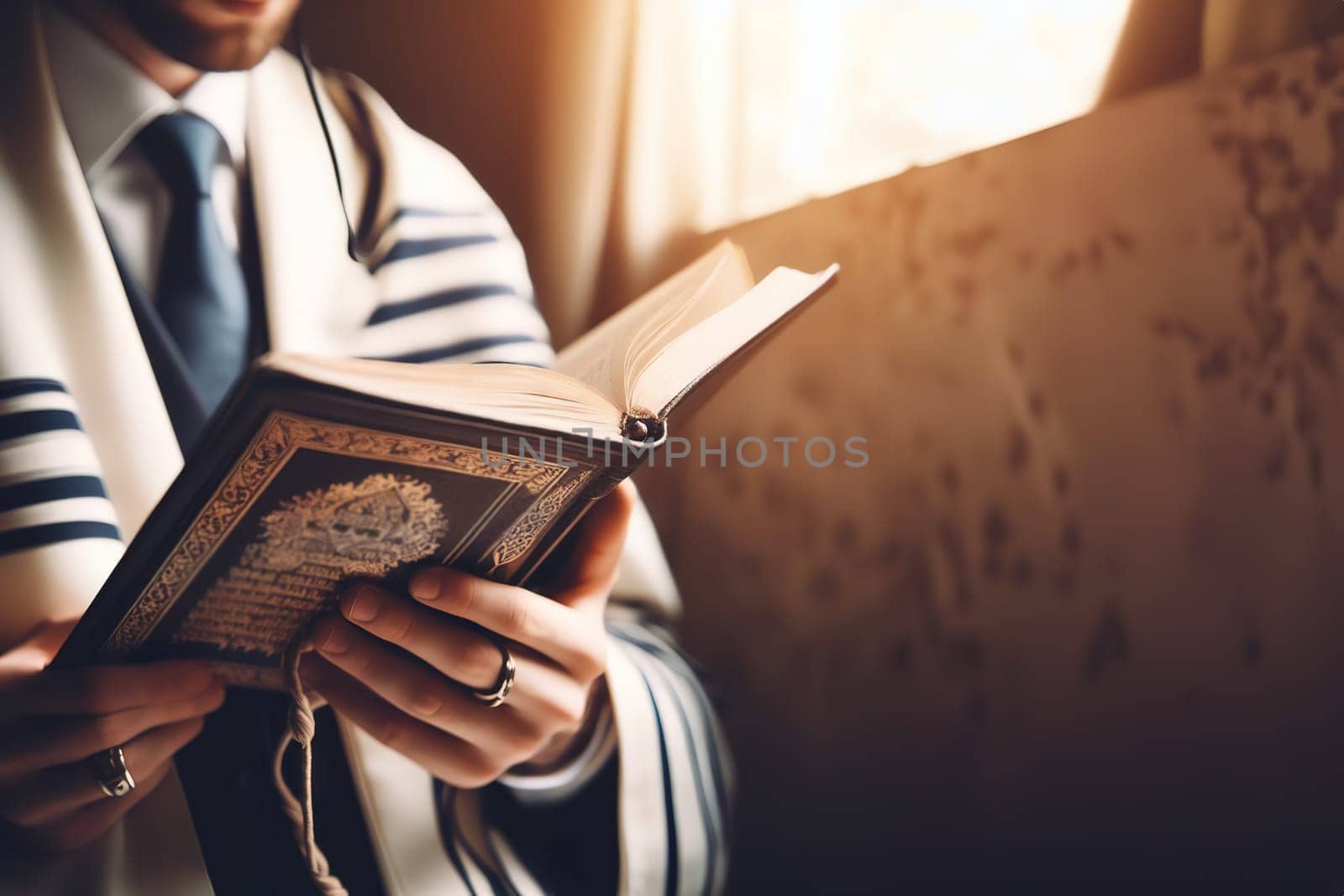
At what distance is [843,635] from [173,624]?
63cm

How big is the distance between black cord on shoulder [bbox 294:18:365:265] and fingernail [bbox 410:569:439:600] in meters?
0.44

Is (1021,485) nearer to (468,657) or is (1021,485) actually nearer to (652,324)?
(652,324)

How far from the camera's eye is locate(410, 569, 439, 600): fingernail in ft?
1.47

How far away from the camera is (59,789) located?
0.48 meters

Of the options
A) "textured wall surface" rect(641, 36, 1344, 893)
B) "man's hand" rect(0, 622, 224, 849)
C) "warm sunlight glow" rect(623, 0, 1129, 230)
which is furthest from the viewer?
"warm sunlight glow" rect(623, 0, 1129, 230)

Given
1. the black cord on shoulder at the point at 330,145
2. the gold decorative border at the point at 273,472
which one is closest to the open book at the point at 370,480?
the gold decorative border at the point at 273,472

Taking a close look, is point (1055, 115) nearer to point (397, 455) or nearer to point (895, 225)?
point (895, 225)

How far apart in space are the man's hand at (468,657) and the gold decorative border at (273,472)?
0.20ft

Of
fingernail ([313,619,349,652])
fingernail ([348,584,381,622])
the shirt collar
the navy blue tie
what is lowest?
fingernail ([313,619,349,652])

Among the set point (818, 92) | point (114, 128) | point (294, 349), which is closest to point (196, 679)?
point (294, 349)

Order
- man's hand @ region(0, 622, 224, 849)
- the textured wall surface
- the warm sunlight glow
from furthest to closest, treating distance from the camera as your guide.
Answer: the warm sunlight glow
the textured wall surface
man's hand @ region(0, 622, 224, 849)

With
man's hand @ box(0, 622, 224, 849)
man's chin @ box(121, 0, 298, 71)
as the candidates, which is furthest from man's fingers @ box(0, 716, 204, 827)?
man's chin @ box(121, 0, 298, 71)

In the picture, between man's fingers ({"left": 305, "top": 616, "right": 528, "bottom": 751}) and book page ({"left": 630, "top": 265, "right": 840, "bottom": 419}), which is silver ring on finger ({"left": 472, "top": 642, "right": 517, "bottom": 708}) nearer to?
man's fingers ({"left": 305, "top": 616, "right": 528, "bottom": 751})

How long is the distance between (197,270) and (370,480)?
0.42m
